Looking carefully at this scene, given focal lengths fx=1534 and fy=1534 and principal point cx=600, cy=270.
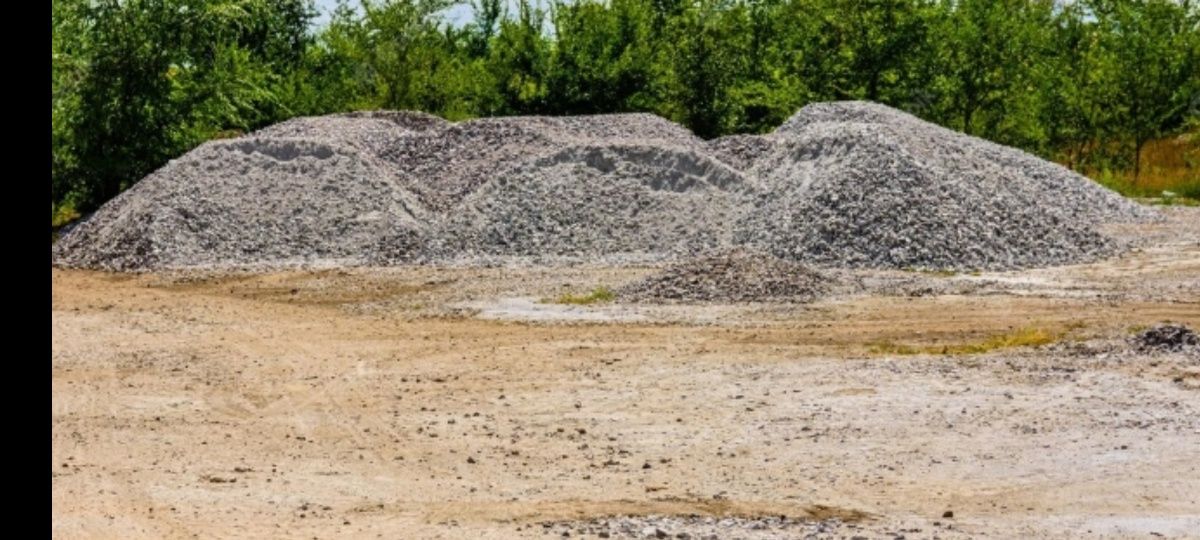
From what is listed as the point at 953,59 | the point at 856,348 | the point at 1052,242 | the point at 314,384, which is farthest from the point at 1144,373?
the point at 953,59

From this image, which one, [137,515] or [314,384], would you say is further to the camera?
[314,384]

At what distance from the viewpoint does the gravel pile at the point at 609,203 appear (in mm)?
21812

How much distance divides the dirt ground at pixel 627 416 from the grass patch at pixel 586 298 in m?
0.37

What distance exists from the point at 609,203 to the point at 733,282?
5.88 metres

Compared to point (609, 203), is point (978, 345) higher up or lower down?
lower down

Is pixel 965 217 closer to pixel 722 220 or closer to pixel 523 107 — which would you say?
pixel 722 220

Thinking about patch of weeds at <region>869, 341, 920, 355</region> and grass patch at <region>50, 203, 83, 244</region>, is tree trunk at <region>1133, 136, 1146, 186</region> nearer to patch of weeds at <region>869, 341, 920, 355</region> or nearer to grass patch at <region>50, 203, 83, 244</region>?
patch of weeds at <region>869, 341, 920, 355</region>

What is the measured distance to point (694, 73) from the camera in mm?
35188

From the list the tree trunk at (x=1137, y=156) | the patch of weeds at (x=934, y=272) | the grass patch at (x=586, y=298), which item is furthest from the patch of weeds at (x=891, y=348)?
the tree trunk at (x=1137, y=156)

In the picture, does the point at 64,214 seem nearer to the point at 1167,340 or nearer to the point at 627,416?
the point at 627,416

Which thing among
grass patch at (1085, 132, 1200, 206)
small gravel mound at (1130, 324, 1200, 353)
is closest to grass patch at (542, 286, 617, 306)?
small gravel mound at (1130, 324, 1200, 353)

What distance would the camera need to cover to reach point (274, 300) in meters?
19.7

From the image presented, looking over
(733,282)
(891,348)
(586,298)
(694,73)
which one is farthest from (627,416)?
(694,73)
